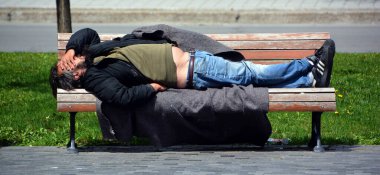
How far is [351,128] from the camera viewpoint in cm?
732

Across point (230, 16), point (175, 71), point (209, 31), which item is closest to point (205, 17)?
point (230, 16)

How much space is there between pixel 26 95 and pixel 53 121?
3.69ft

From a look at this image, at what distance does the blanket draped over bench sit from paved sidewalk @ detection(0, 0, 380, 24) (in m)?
8.48

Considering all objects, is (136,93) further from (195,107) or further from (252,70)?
(252,70)

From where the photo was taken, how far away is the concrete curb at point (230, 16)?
14.5m

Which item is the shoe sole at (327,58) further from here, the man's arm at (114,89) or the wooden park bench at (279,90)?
the man's arm at (114,89)

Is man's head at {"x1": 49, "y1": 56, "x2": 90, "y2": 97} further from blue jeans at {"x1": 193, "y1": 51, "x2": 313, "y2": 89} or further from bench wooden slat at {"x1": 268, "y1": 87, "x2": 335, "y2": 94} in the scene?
bench wooden slat at {"x1": 268, "y1": 87, "x2": 335, "y2": 94}

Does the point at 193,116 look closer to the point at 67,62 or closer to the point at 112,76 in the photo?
the point at 112,76

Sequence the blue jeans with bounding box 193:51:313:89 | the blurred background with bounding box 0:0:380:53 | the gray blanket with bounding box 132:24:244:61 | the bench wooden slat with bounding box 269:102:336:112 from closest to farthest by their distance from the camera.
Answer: the bench wooden slat with bounding box 269:102:336:112, the blue jeans with bounding box 193:51:313:89, the gray blanket with bounding box 132:24:244:61, the blurred background with bounding box 0:0:380:53

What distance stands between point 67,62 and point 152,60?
1.95 ft

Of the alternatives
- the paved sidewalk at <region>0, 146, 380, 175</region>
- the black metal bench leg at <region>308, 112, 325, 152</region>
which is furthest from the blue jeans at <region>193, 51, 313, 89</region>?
the paved sidewalk at <region>0, 146, 380, 175</region>

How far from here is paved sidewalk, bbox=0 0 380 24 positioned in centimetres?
1460

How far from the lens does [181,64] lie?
643 cm

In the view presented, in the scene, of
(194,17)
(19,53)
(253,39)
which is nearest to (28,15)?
(194,17)
